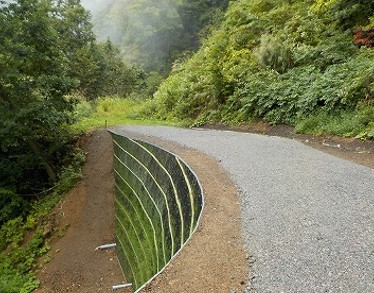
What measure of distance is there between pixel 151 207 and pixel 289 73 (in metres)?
6.68

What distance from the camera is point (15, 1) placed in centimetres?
988

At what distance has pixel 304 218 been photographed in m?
4.52

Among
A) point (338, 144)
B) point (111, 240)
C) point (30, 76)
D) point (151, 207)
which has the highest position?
point (30, 76)

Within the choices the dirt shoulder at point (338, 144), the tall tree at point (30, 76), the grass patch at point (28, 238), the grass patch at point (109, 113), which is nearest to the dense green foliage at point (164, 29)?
the grass patch at point (109, 113)

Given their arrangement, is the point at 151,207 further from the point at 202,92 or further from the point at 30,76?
the point at 202,92

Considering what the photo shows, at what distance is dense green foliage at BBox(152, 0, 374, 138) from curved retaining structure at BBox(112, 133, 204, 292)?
162 inches

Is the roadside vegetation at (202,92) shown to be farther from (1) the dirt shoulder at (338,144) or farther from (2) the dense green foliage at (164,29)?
(2) the dense green foliage at (164,29)

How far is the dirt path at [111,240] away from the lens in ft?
11.6

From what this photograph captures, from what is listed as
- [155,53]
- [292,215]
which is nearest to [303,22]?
[292,215]

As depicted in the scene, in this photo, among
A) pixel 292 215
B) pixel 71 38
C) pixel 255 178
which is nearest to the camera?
pixel 292 215

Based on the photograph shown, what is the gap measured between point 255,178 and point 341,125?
3.64m

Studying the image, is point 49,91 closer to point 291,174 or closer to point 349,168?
point 291,174

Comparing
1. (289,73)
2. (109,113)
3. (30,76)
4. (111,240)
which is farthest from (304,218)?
(109,113)

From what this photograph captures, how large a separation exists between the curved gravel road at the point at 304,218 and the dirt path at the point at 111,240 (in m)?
0.22
